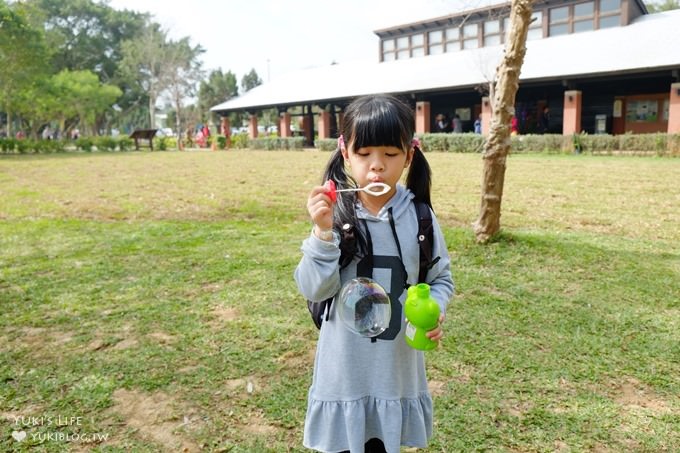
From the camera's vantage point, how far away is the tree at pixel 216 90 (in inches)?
2753

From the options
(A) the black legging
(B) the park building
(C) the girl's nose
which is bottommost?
(A) the black legging

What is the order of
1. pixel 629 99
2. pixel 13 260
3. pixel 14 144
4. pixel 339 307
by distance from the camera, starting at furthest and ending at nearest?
pixel 14 144 < pixel 629 99 < pixel 13 260 < pixel 339 307

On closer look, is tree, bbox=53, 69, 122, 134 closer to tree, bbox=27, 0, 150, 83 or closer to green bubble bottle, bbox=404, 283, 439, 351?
tree, bbox=27, 0, 150, 83

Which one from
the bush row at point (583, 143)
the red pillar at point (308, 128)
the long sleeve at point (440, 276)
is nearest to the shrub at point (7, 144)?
the red pillar at point (308, 128)

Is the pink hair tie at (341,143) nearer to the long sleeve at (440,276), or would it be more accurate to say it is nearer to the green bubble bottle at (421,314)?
the long sleeve at (440,276)

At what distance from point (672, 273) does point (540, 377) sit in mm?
2789

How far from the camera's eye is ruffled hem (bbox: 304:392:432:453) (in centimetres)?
173

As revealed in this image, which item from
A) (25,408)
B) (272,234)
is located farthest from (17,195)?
(25,408)

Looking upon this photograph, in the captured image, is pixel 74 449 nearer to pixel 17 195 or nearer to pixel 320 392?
pixel 320 392

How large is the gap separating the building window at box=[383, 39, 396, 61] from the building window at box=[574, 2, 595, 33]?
1117 cm

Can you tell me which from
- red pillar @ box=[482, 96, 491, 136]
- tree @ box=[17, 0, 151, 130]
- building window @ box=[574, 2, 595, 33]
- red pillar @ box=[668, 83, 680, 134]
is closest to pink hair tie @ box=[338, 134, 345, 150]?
red pillar @ box=[668, 83, 680, 134]

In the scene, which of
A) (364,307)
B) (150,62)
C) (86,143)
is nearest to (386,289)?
(364,307)

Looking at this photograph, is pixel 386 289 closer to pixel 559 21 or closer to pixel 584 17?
pixel 584 17

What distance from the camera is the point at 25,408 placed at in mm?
2918
